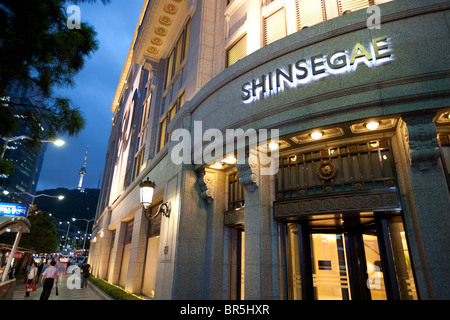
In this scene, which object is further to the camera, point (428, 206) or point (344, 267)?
point (344, 267)

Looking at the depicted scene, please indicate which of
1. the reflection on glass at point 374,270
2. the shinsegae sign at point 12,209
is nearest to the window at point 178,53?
the shinsegae sign at point 12,209

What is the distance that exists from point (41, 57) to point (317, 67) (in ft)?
22.1

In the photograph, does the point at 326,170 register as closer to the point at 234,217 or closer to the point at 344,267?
the point at 344,267

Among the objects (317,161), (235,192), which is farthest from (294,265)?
(235,192)

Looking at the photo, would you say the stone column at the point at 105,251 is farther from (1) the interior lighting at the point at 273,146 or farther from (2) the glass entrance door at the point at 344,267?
(1) the interior lighting at the point at 273,146

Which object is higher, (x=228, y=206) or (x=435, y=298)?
(x=228, y=206)

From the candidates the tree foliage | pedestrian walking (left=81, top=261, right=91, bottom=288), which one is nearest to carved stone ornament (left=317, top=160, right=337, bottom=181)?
pedestrian walking (left=81, top=261, right=91, bottom=288)

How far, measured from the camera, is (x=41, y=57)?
6.86 m

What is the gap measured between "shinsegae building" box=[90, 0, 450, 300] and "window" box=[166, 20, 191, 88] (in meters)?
3.76

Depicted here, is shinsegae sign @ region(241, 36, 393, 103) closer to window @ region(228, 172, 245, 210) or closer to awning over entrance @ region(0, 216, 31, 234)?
window @ region(228, 172, 245, 210)

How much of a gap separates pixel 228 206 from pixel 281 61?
4583 mm
